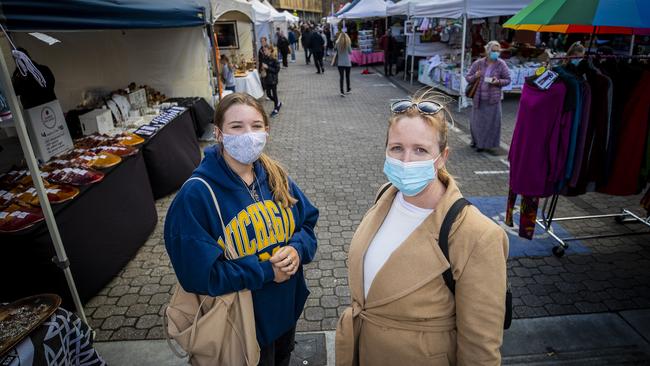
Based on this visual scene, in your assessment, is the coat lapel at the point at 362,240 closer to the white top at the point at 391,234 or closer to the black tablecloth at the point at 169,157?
the white top at the point at 391,234

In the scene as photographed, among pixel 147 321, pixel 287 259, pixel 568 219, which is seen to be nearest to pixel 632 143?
pixel 568 219

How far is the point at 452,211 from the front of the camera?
1.56 metres

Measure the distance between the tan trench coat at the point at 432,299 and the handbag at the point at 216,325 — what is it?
47 centimetres

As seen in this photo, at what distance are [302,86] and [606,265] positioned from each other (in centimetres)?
1390

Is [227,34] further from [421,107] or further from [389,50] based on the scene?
[421,107]

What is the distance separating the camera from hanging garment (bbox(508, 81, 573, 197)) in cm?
337

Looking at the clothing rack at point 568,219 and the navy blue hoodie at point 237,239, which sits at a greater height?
the navy blue hoodie at point 237,239

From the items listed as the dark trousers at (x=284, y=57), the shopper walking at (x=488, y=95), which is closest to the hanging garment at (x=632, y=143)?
the shopper walking at (x=488, y=95)

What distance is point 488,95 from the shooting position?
23.2 feet

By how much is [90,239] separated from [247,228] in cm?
235

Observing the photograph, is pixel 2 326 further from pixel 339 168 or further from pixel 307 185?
pixel 339 168

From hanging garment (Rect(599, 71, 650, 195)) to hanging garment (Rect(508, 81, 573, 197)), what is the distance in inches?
20.0

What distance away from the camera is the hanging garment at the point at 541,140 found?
3373 millimetres

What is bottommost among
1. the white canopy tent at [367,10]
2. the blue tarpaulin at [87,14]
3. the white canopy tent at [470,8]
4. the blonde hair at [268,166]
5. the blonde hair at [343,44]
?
the blonde hair at [268,166]
